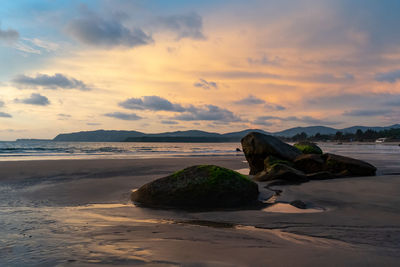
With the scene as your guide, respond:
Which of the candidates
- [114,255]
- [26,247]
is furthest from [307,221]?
[26,247]

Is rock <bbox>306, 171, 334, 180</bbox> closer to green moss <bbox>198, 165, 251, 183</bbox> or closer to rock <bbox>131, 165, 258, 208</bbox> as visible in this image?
rock <bbox>131, 165, 258, 208</bbox>

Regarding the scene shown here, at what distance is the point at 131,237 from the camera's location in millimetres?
3977

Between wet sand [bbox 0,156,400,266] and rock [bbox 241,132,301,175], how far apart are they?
5.08 metres

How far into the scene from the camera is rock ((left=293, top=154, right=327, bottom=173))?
38.9 ft

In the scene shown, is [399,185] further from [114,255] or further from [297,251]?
[114,255]

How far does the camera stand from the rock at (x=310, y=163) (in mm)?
11852

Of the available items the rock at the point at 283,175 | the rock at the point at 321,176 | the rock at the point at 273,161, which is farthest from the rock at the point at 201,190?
the rock at the point at 273,161

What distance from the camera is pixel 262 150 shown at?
12.7 m

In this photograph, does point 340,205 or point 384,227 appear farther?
point 340,205

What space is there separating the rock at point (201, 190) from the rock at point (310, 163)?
19.0ft

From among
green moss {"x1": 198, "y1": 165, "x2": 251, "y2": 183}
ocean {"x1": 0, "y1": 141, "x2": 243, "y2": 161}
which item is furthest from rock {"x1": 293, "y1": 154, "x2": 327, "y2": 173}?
ocean {"x1": 0, "y1": 141, "x2": 243, "y2": 161}

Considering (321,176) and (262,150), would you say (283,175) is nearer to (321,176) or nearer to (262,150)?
(321,176)

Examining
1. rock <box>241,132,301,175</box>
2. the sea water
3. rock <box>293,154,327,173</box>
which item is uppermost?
rock <box>241,132,301,175</box>

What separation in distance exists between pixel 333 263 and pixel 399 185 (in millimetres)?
6887
